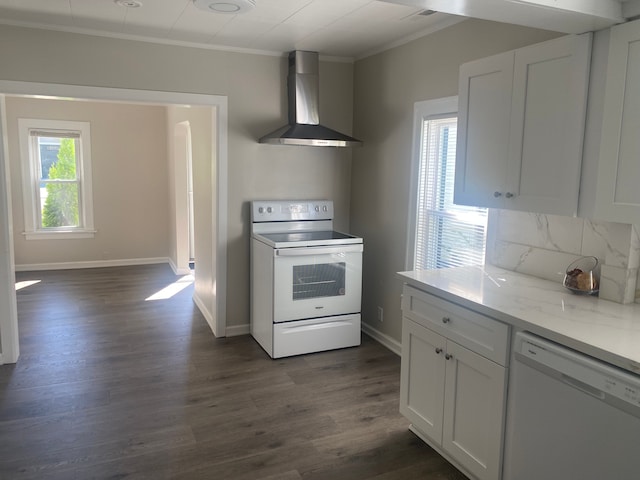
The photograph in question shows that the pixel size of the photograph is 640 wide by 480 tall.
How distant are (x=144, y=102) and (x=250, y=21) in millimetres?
1139

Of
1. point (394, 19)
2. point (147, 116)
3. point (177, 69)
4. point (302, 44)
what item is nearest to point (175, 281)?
point (147, 116)

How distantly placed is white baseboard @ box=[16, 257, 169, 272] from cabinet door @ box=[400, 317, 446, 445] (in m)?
5.61

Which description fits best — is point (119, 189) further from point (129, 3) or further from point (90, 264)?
point (129, 3)

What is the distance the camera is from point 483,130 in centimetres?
259

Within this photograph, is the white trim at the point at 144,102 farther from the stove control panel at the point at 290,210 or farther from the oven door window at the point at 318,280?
the oven door window at the point at 318,280

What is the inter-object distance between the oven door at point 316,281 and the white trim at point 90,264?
13.9 feet

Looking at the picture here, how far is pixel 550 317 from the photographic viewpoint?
2.03 meters

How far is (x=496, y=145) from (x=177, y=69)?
103 inches

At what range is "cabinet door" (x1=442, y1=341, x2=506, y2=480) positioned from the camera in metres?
2.15

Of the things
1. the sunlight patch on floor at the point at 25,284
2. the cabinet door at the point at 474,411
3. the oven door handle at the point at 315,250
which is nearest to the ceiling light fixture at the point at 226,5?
the oven door handle at the point at 315,250

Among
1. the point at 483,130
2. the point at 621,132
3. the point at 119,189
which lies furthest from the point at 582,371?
the point at 119,189

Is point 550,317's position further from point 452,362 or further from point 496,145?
point 496,145

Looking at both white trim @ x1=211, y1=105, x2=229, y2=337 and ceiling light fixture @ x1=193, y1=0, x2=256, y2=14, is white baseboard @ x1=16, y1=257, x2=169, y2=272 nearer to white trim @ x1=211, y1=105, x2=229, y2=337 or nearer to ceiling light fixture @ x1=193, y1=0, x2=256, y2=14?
white trim @ x1=211, y1=105, x2=229, y2=337

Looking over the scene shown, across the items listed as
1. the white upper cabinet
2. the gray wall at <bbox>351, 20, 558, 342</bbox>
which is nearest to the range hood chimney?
the gray wall at <bbox>351, 20, 558, 342</bbox>
